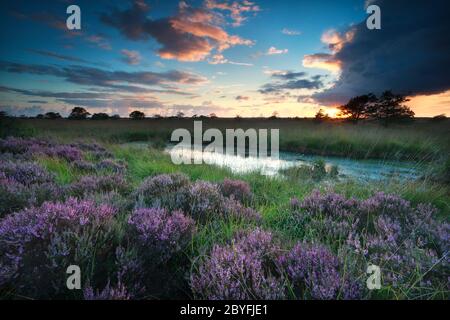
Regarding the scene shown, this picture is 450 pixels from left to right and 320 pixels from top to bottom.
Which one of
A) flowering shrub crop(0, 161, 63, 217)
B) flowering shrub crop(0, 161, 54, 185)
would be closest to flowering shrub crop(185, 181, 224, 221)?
flowering shrub crop(0, 161, 63, 217)

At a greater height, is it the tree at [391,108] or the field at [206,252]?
the tree at [391,108]

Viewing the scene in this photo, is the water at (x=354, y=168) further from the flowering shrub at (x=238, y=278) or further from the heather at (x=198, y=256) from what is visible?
the flowering shrub at (x=238, y=278)

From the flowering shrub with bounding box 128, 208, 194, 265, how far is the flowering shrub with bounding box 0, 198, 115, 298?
0.29 metres

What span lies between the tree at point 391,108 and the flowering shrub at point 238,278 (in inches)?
1344

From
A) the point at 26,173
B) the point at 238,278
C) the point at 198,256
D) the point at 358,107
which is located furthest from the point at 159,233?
the point at 358,107

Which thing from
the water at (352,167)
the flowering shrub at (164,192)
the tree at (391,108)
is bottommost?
the water at (352,167)

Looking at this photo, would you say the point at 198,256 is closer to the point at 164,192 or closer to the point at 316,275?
the point at 316,275

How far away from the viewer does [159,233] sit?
247 centimetres

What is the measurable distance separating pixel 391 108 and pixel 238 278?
35115mm

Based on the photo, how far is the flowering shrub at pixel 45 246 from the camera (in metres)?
1.95

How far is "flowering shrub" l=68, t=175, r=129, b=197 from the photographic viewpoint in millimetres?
4176

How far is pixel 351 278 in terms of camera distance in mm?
1918

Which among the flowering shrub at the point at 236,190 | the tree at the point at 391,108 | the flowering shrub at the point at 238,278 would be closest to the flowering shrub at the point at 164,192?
the flowering shrub at the point at 236,190

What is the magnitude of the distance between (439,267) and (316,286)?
1296mm
